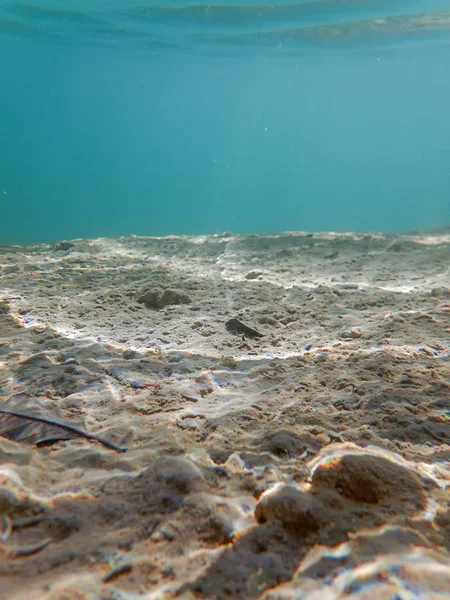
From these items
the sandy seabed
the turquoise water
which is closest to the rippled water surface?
the turquoise water

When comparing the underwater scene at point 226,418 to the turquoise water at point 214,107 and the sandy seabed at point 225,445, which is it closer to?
the sandy seabed at point 225,445

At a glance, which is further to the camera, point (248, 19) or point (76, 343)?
point (248, 19)

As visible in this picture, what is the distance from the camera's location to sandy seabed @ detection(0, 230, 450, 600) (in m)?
1.12

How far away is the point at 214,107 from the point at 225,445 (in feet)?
291

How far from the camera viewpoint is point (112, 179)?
113 meters

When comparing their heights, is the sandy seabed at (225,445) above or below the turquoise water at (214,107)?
below

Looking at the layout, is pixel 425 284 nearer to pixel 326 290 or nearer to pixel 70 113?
pixel 326 290

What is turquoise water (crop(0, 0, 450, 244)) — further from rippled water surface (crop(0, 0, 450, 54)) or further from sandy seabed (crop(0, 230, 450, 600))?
sandy seabed (crop(0, 230, 450, 600))

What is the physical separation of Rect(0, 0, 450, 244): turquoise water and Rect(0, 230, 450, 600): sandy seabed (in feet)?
56.3

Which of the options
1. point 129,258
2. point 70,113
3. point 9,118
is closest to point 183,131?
point 70,113

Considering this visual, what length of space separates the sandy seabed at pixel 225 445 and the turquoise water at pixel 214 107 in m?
17.2

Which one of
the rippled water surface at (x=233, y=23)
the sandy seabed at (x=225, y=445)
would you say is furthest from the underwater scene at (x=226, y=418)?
the rippled water surface at (x=233, y=23)

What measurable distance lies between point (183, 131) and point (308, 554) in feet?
434

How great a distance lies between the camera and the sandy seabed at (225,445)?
3.67 ft
